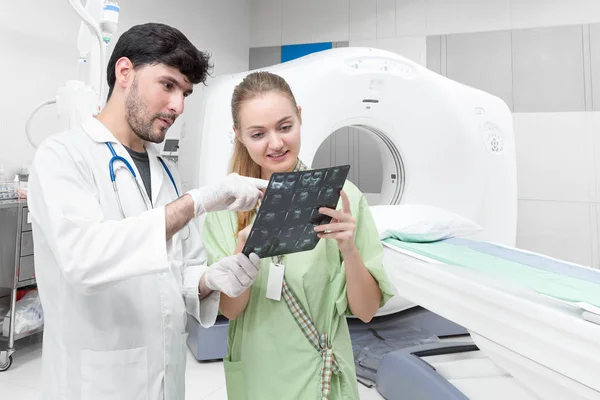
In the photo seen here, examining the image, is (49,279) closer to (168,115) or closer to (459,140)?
(168,115)

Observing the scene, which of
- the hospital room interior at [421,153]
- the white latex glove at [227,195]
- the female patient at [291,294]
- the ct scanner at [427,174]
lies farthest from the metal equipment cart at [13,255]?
the white latex glove at [227,195]

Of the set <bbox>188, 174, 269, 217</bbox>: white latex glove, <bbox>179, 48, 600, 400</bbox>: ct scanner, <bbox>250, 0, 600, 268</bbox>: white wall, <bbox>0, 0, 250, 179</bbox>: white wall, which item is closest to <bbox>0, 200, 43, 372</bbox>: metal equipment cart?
<bbox>0, 0, 250, 179</bbox>: white wall

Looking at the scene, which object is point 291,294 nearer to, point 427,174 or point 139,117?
point 139,117

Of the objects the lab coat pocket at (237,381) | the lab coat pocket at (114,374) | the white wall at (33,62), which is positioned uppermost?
the white wall at (33,62)

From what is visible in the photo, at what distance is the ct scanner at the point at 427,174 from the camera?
118 cm

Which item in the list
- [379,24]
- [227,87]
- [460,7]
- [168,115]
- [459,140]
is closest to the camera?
[168,115]

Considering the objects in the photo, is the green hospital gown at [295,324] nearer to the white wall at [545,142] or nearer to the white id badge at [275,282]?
the white id badge at [275,282]

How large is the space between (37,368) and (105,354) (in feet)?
5.23

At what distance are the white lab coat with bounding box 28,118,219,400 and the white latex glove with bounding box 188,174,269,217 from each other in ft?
0.26

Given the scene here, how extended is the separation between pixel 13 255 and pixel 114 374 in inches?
63.8

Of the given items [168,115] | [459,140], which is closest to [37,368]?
[168,115]

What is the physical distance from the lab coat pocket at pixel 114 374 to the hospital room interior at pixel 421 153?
58mm

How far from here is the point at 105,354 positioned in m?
0.84

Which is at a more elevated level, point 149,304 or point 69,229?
point 69,229
